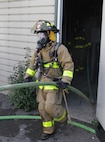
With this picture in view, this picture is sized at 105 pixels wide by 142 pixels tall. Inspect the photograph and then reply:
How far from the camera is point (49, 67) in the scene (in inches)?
179

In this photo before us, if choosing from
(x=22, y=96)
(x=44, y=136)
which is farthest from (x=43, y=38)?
(x=22, y=96)

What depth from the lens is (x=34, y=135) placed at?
4887 mm

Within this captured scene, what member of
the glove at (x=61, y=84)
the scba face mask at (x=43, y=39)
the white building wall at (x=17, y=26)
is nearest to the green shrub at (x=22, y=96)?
the white building wall at (x=17, y=26)

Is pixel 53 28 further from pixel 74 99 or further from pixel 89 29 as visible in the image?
pixel 89 29

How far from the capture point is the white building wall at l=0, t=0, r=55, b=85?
5.93 m

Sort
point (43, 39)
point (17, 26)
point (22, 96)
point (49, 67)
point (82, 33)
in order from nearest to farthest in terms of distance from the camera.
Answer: point (43, 39) < point (49, 67) < point (22, 96) < point (17, 26) < point (82, 33)

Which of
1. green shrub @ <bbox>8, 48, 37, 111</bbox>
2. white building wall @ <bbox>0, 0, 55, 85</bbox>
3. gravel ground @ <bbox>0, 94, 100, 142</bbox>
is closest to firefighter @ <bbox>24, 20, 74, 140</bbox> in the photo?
gravel ground @ <bbox>0, 94, 100, 142</bbox>

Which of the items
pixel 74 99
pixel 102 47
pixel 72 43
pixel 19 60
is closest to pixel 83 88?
pixel 74 99

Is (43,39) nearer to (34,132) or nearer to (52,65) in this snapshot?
(52,65)

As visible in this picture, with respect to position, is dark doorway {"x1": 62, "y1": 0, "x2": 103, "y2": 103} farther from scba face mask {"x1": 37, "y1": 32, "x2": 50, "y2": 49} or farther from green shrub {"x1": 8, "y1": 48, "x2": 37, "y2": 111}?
scba face mask {"x1": 37, "y1": 32, "x2": 50, "y2": 49}

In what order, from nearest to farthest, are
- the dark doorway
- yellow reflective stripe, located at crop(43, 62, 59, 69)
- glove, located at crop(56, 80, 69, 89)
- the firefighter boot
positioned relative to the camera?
glove, located at crop(56, 80, 69, 89) < yellow reflective stripe, located at crop(43, 62, 59, 69) < the firefighter boot < the dark doorway

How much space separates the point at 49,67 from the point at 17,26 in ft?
7.65

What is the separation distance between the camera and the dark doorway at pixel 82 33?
9.29 m

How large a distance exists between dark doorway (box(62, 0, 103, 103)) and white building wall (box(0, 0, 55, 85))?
2.57 meters
